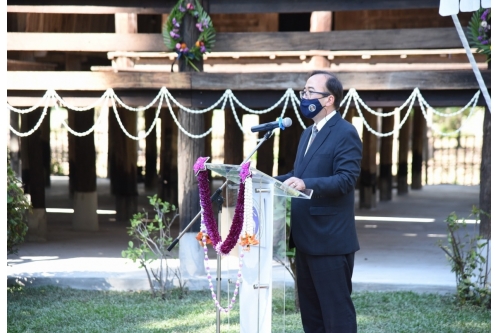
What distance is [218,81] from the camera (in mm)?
8773

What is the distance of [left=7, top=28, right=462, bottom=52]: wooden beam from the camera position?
28.9 feet

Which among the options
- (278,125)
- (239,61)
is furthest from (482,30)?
(278,125)

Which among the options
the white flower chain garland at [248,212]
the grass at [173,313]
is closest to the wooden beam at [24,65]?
the grass at [173,313]

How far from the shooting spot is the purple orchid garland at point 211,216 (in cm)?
440

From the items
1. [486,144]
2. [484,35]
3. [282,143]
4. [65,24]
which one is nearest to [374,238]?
[282,143]

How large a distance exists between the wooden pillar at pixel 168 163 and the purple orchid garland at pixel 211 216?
34.7 feet

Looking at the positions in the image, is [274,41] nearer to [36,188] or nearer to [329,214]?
[36,188]

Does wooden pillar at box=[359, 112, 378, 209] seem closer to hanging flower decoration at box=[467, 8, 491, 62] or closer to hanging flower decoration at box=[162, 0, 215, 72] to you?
hanging flower decoration at box=[162, 0, 215, 72]

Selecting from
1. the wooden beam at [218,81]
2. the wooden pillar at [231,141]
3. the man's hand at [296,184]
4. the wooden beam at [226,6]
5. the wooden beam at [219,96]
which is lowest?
the man's hand at [296,184]

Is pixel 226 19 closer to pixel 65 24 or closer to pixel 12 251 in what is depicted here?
pixel 65 24

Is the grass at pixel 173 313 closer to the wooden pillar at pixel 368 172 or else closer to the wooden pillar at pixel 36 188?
the wooden pillar at pixel 36 188

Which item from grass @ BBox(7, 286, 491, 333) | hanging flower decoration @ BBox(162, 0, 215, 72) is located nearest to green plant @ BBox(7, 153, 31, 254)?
grass @ BBox(7, 286, 491, 333)

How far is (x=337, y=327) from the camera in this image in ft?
15.2

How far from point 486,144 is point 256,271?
4.62m
